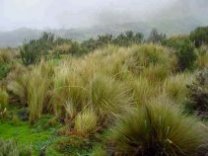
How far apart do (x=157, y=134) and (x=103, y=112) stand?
193 cm

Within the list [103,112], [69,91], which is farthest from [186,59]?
[103,112]

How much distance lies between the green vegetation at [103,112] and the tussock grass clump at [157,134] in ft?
0.04

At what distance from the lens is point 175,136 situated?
5535 millimetres

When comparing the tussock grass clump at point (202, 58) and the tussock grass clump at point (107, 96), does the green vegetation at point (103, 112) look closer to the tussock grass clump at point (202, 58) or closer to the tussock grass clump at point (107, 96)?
the tussock grass clump at point (107, 96)

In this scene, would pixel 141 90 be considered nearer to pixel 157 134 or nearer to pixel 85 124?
pixel 85 124

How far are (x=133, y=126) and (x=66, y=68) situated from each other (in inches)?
141

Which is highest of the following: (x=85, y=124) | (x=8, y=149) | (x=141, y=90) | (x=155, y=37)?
(x=141, y=90)

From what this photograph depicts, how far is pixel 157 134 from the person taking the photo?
5512 mm

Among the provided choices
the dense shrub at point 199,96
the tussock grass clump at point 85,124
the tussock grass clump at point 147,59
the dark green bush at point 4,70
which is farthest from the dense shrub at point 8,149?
the dark green bush at point 4,70

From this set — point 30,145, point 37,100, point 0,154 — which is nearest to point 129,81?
point 37,100

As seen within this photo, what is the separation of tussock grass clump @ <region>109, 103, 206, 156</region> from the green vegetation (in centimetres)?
1

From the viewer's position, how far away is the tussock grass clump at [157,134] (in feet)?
18.0

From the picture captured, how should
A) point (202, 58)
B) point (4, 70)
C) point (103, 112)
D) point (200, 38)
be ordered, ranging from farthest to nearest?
point (200, 38), point (202, 58), point (4, 70), point (103, 112)

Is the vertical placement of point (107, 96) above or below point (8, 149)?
above
